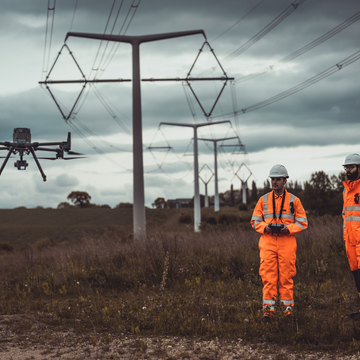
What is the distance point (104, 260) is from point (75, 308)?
12.1ft

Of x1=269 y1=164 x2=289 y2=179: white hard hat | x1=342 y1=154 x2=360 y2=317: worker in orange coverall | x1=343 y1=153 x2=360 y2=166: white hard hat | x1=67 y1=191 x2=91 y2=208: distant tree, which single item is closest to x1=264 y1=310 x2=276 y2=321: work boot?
x1=342 y1=154 x2=360 y2=317: worker in orange coverall

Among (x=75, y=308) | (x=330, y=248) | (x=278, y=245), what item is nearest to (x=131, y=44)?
(x=330, y=248)

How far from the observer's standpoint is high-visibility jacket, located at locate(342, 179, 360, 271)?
7211 mm

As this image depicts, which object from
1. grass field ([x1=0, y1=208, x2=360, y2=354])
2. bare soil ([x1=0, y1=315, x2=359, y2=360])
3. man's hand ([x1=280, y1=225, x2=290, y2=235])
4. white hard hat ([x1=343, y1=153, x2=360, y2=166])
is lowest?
bare soil ([x1=0, y1=315, x2=359, y2=360])

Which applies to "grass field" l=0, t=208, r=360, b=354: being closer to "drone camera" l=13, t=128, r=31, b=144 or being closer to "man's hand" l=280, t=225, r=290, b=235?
"man's hand" l=280, t=225, r=290, b=235

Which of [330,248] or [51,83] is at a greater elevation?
[51,83]

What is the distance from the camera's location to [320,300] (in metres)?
8.20

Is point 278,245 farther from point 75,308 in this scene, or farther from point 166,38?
point 166,38

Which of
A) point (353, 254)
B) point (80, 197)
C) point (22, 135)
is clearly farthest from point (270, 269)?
point (80, 197)

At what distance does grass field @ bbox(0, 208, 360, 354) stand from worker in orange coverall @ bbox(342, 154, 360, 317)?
842 millimetres

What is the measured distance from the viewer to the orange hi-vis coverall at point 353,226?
721cm

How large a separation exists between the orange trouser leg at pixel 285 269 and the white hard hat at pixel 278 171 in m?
0.99

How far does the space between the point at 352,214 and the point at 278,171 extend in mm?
1392

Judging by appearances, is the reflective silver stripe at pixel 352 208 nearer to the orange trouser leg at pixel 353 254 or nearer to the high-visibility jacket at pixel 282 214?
the orange trouser leg at pixel 353 254
